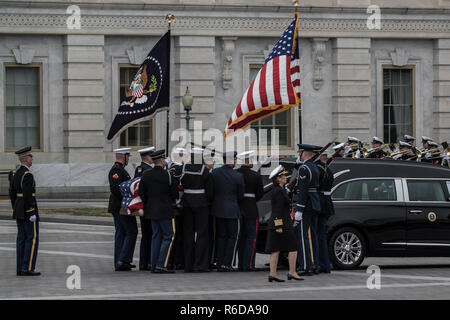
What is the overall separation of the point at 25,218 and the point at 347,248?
5093mm

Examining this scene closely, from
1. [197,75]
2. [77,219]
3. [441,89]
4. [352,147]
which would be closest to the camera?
[352,147]

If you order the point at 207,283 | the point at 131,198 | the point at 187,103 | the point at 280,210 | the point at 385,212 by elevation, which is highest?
the point at 187,103

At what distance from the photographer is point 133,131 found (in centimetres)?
3484

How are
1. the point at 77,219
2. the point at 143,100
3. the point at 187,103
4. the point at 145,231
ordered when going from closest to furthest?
the point at 145,231 < the point at 143,100 < the point at 77,219 < the point at 187,103

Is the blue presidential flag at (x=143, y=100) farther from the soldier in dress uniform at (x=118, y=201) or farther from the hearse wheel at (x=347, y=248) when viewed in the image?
the hearse wheel at (x=347, y=248)

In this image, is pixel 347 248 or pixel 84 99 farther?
pixel 84 99

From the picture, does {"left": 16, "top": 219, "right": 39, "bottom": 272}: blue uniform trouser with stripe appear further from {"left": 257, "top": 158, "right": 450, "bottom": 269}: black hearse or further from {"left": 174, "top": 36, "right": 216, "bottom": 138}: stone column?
{"left": 174, "top": 36, "right": 216, "bottom": 138}: stone column

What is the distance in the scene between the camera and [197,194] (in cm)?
1680

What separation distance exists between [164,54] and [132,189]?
21.3 ft

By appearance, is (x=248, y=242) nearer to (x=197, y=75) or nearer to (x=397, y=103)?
(x=197, y=75)

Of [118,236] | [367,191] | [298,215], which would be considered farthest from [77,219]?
[298,215]

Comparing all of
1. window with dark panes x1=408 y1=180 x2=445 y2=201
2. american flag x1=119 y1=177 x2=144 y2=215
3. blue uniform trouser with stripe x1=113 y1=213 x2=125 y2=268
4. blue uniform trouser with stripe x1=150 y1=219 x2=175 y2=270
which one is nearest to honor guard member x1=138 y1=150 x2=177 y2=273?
blue uniform trouser with stripe x1=150 y1=219 x2=175 y2=270

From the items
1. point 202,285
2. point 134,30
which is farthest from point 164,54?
point 134,30

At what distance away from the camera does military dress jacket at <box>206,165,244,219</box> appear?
662 inches
